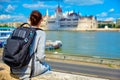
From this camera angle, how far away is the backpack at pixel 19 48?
136 inches

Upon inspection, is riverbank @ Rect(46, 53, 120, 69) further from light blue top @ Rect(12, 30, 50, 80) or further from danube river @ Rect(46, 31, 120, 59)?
light blue top @ Rect(12, 30, 50, 80)

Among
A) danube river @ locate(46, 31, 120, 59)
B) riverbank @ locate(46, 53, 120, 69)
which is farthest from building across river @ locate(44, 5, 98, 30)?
riverbank @ locate(46, 53, 120, 69)

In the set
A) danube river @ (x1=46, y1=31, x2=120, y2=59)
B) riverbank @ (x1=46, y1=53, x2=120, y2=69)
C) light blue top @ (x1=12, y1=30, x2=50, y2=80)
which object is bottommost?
danube river @ (x1=46, y1=31, x2=120, y2=59)

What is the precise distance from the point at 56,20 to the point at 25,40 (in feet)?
536

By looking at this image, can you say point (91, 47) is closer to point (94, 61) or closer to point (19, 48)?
point (94, 61)

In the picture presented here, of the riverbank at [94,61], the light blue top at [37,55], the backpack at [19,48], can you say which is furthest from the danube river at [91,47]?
the backpack at [19,48]

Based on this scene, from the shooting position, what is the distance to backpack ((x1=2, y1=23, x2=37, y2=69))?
3.45 metres

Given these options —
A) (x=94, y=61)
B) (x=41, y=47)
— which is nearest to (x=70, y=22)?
(x=94, y=61)

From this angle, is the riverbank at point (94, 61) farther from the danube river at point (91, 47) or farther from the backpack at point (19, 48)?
the backpack at point (19, 48)

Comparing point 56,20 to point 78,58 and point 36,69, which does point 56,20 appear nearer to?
point 78,58

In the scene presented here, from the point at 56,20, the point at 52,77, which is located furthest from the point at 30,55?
the point at 56,20

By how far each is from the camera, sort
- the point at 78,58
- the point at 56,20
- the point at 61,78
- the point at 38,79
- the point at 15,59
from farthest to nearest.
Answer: the point at 56,20 → the point at 78,58 → the point at 61,78 → the point at 38,79 → the point at 15,59

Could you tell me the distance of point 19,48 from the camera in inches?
136

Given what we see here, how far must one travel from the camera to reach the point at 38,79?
156 inches
